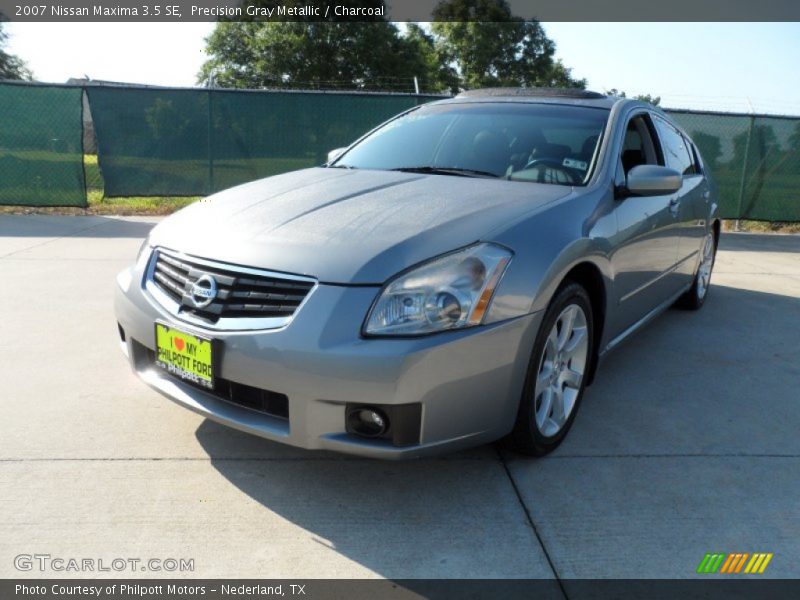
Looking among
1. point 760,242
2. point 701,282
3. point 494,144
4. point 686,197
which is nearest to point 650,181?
point 494,144

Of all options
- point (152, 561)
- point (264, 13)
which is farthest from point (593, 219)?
point (264, 13)

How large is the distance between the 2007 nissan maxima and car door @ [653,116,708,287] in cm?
95

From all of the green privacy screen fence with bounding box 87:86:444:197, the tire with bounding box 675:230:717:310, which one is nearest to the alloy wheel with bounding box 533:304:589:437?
the tire with bounding box 675:230:717:310

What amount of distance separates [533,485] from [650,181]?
1571mm

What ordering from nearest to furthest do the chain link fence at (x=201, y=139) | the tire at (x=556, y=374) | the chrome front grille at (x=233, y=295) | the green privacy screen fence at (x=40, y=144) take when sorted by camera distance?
the chrome front grille at (x=233, y=295) → the tire at (x=556, y=374) → the green privacy screen fence at (x=40, y=144) → the chain link fence at (x=201, y=139)

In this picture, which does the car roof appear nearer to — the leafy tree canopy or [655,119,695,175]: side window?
[655,119,695,175]: side window

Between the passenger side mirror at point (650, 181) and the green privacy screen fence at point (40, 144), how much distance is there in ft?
26.6

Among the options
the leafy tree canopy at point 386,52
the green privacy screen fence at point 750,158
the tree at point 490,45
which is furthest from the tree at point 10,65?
the green privacy screen fence at point 750,158

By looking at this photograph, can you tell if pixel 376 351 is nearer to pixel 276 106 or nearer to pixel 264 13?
pixel 276 106

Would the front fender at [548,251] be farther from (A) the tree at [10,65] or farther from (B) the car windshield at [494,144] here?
(A) the tree at [10,65]

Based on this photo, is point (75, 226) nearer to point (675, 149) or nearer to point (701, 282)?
point (675, 149)

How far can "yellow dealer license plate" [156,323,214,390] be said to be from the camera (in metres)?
2.41

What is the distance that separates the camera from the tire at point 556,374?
8.63ft

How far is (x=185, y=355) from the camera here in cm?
250
